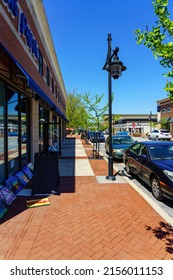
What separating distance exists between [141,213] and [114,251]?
169 cm

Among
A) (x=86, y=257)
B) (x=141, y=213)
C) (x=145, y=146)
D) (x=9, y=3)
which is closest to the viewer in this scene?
(x=86, y=257)

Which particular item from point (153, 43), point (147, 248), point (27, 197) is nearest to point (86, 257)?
point (147, 248)

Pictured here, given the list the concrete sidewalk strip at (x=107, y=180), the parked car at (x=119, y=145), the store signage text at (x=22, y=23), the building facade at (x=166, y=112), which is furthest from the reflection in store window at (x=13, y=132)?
the building facade at (x=166, y=112)

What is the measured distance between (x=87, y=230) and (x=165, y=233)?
4.85 ft

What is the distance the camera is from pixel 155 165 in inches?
228

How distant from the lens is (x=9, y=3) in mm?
5566

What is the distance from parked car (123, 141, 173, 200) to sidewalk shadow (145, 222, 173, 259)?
103cm

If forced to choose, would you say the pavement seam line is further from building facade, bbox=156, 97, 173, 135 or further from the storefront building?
Answer: building facade, bbox=156, 97, 173, 135

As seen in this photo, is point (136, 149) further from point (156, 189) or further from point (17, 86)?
point (17, 86)

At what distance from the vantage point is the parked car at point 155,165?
514 centimetres

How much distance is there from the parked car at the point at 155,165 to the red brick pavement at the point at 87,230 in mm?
594

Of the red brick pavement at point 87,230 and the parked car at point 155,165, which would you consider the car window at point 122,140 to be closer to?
the parked car at point 155,165

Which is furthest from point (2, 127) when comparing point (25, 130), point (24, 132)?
point (25, 130)
